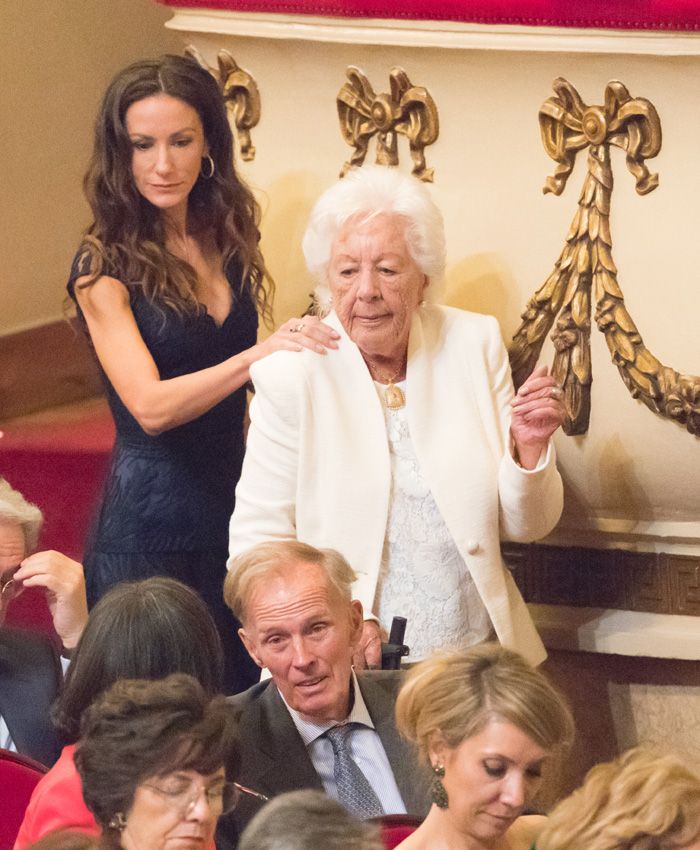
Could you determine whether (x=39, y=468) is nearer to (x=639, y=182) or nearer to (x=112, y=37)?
(x=112, y=37)

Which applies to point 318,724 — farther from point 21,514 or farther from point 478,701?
point 21,514

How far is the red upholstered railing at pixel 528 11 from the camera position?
284 centimetres

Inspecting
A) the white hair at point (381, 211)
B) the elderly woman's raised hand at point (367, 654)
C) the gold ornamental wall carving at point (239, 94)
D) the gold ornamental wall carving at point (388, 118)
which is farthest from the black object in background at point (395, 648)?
the gold ornamental wall carving at point (239, 94)

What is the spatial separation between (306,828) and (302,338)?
139 centimetres

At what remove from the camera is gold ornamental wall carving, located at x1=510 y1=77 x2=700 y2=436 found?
298cm

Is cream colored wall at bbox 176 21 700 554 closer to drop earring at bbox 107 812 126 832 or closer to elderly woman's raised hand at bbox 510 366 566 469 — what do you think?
elderly woman's raised hand at bbox 510 366 566 469

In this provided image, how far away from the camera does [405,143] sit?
10.6 ft

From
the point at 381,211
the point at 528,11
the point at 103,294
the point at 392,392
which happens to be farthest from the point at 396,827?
the point at 528,11

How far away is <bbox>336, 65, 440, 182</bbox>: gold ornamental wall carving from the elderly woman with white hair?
0.33 meters

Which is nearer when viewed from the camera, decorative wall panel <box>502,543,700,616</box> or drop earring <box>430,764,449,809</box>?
drop earring <box>430,764,449,809</box>

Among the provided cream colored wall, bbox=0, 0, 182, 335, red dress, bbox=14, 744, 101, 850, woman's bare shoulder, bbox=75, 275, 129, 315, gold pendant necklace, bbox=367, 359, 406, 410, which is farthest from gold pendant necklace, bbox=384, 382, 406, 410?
cream colored wall, bbox=0, 0, 182, 335

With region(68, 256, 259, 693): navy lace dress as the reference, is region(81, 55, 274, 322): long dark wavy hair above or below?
above

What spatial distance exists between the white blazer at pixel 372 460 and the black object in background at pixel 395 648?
124mm

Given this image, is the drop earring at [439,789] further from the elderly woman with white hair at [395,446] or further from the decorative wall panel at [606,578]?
the decorative wall panel at [606,578]
